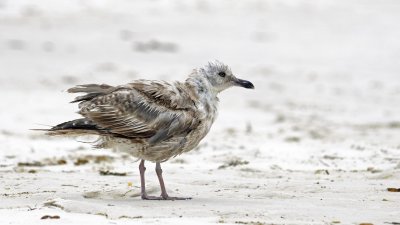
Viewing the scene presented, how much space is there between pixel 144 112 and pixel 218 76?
100cm

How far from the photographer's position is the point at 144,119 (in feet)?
24.9

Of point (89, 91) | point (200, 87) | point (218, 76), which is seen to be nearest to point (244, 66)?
point (218, 76)

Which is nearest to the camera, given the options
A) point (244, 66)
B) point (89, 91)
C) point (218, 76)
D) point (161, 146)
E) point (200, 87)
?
point (161, 146)

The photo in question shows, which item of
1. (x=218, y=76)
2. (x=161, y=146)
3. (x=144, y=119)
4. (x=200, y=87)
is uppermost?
(x=218, y=76)

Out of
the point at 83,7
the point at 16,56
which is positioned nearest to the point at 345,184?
the point at 16,56

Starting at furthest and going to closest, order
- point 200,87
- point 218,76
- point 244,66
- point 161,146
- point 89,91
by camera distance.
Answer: point 244,66, point 218,76, point 200,87, point 89,91, point 161,146

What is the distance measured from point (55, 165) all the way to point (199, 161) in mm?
1559

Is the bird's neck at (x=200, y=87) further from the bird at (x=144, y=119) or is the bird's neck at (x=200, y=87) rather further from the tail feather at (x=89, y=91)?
the tail feather at (x=89, y=91)

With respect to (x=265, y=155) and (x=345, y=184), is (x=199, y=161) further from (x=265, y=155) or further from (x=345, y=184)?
(x=345, y=184)

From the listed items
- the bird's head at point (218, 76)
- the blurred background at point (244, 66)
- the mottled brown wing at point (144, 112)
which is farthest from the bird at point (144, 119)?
the blurred background at point (244, 66)

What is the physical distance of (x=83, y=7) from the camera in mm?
22266

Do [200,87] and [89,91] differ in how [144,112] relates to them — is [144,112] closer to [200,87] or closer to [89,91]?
[89,91]

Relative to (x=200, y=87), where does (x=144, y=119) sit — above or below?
below

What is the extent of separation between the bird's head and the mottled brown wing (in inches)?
20.9
